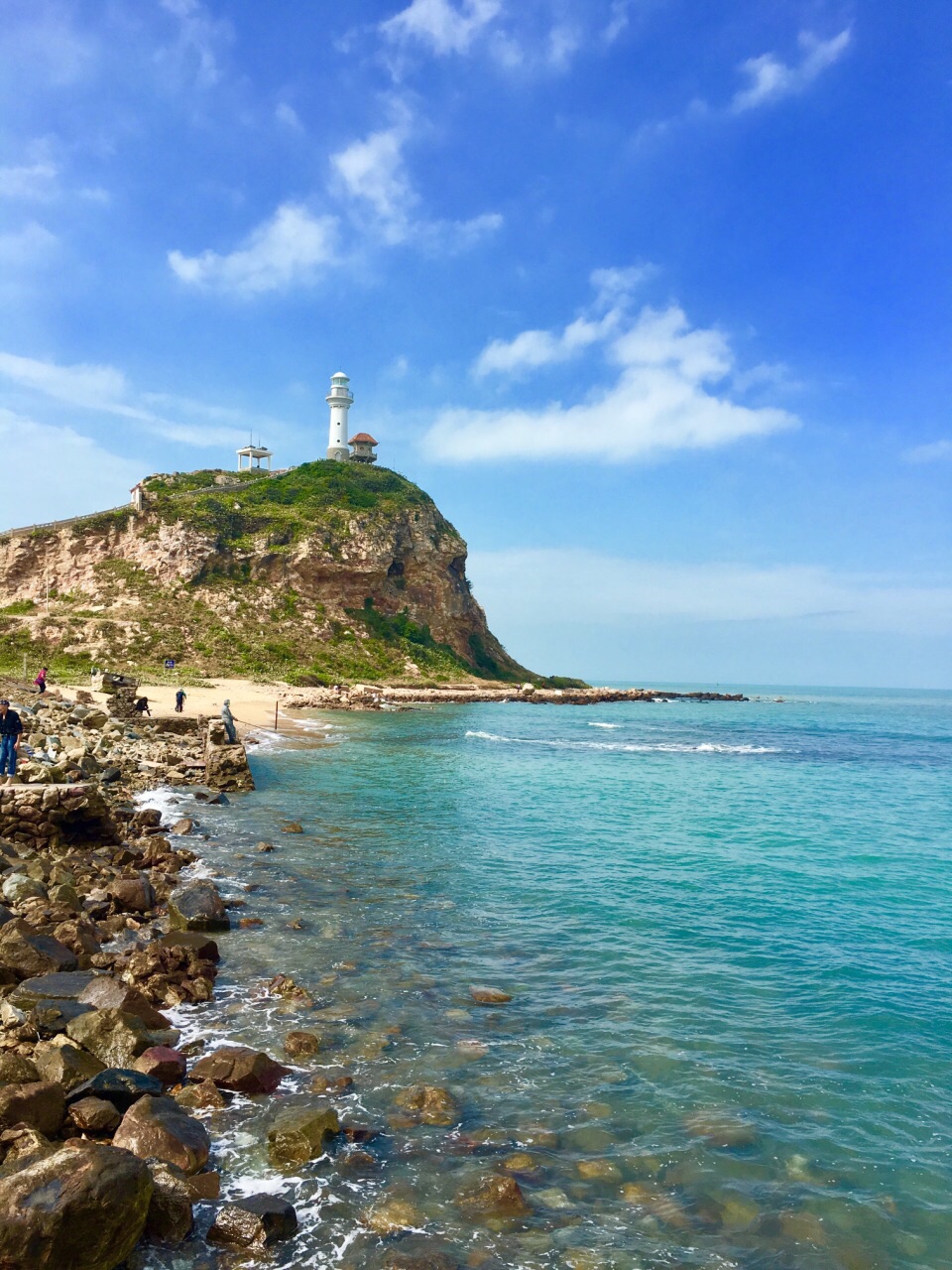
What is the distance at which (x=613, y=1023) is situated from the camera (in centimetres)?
946

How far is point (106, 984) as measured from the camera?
816 cm

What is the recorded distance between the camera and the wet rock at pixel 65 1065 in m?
6.36

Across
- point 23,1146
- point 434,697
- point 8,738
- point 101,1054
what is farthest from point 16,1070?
point 434,697

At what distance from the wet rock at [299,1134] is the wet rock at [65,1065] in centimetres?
167

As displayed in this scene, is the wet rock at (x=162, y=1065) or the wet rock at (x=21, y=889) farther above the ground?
the wet rock at (x=21, y=889)

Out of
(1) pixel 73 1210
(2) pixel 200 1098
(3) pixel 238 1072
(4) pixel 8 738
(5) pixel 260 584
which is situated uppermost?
(5) pixel 260 584

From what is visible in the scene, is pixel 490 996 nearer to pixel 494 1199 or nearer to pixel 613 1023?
pixel 613 1023

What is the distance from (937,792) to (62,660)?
55694 millimetres

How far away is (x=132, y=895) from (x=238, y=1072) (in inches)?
224

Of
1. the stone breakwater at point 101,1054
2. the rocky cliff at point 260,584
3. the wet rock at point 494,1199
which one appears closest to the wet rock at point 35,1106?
the stone breakwater at point 101,1054

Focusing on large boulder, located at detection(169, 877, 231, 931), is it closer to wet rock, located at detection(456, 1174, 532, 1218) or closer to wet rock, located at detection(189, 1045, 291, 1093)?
wet rock, located at detection(189, 1045, 291, 1093)

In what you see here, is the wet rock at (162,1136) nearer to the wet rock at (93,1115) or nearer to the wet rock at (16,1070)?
the wet rock at (93,1115)

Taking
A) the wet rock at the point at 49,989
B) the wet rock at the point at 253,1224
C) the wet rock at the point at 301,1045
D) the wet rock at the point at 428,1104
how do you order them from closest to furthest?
the wet rock at the point at 253,1224 → the wet rock at the point at 428,1104 → the wet rock at the point at 49,989 → the wet rock at the point at 301,1045

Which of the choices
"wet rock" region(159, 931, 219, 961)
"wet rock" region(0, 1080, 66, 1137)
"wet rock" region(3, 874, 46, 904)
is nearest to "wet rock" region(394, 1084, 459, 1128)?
"wet rock" region(0, 1080, 66, 1137)
